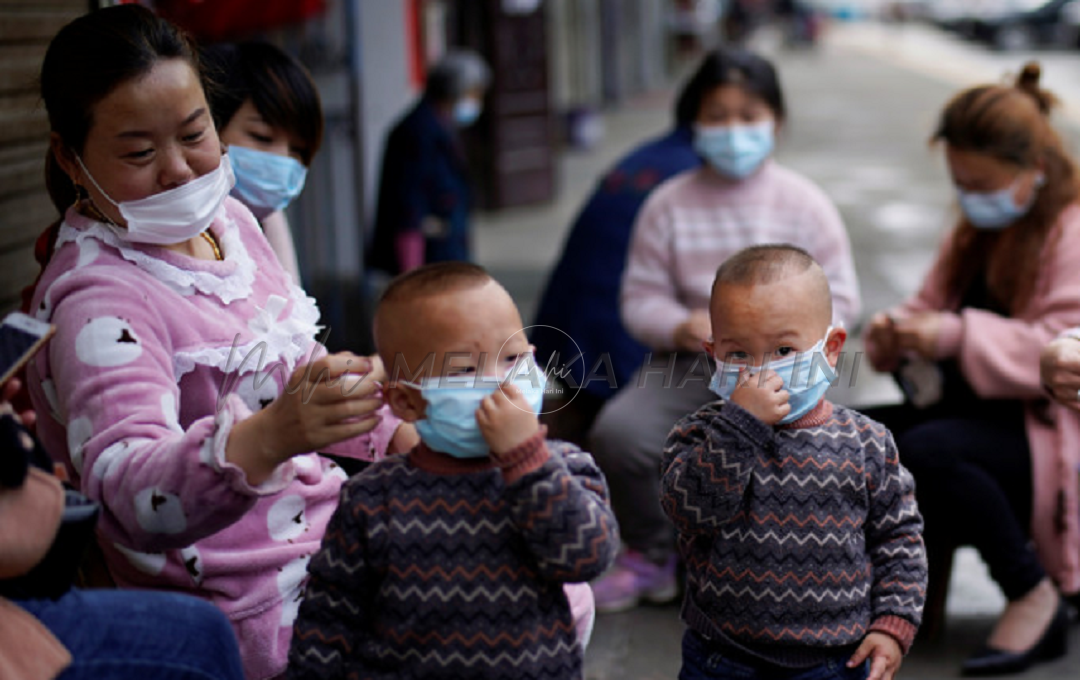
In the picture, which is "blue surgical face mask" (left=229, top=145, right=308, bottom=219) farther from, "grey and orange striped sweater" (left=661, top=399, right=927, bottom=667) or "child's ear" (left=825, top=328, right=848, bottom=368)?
"child's ear" (left=825, top=328, right=848, bottom=368)

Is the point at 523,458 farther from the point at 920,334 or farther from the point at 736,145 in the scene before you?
the point at 736,145

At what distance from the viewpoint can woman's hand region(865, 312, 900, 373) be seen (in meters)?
3.48

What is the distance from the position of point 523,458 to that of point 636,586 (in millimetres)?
2273

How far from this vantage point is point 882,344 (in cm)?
353

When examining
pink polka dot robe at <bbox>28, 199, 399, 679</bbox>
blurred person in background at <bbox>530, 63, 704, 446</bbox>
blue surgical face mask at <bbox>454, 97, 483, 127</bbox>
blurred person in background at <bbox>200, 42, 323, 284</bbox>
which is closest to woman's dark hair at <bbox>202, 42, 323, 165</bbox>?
blurred person in background at <bbox>200, 42, 323, 284</bbox>

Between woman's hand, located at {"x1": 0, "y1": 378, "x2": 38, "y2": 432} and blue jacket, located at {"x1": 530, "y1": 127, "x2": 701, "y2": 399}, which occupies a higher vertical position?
woman's hand, located at {"x1": 0, "y1": 378, "x2": 38, "y2": 432}

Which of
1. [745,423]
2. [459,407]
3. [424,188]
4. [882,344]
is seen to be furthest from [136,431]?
[424,188]

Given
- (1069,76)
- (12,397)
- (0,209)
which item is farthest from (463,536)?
(1069,76)

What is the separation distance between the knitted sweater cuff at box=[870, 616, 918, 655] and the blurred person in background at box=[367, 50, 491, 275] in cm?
469

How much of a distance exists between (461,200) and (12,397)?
4682 mm

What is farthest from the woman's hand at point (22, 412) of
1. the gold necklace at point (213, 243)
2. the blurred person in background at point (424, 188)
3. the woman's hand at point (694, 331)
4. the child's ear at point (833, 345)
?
the blurred person in background at point (424, 188)

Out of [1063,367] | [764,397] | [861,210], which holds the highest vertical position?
[764,397]

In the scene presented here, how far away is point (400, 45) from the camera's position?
835cm

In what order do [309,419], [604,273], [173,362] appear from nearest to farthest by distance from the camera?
[309,419]
[173,362]
[604,273]
